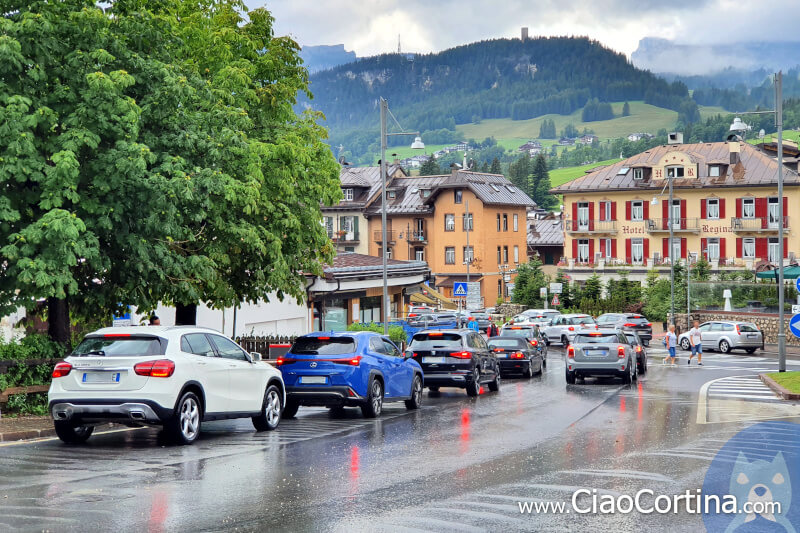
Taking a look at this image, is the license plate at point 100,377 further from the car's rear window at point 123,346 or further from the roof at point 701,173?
the roof at point 701,173

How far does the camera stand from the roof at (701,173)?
77.6 meters

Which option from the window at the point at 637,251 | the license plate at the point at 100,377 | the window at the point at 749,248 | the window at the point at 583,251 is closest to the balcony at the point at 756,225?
the window at the point at 749,248

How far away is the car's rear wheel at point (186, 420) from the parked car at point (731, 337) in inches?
1602

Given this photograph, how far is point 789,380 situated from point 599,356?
17.3 feet

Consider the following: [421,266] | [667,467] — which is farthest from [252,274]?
[421,266]

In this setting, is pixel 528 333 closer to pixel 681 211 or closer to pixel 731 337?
pixel 731 337

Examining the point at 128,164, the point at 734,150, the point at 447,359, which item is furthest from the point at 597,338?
the point at 734,150

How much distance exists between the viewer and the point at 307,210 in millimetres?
23531

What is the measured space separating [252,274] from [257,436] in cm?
792

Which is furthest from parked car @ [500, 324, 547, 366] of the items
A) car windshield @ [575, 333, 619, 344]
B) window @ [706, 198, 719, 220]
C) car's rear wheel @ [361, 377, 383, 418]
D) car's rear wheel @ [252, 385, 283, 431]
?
window @ [706, 198, 719, 220]

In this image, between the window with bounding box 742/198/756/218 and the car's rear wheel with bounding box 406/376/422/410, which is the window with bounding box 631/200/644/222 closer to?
the window with bounding box 742/198/756/218

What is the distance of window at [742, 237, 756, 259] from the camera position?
255 ft

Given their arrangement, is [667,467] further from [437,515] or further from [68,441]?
[68,441]

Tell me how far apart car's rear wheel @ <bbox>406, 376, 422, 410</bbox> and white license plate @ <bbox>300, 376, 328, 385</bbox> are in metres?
3.36
